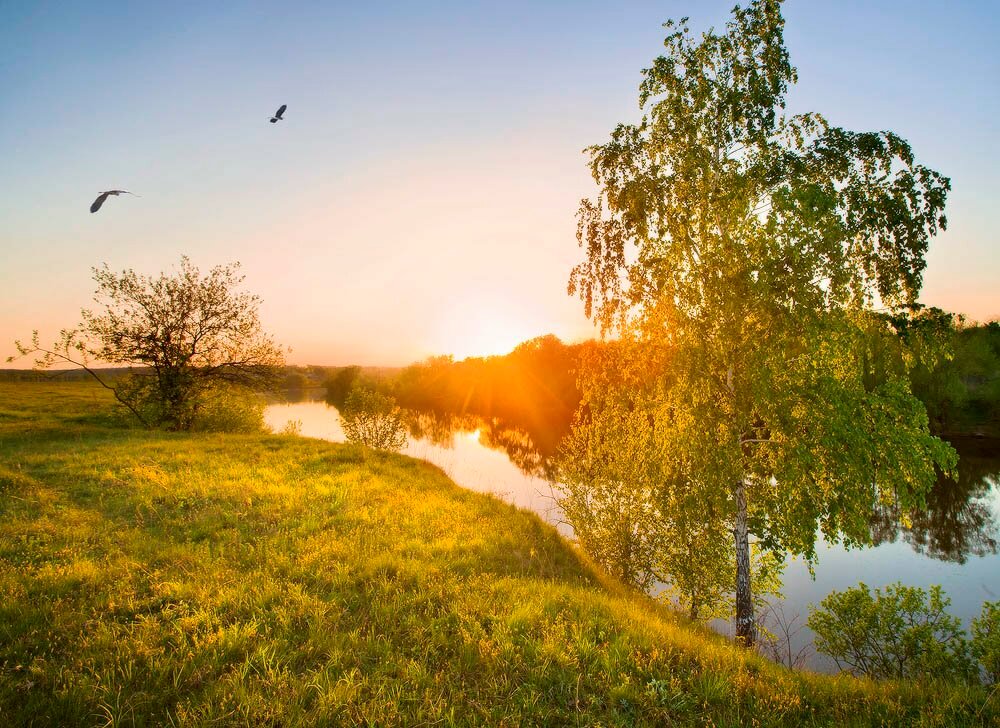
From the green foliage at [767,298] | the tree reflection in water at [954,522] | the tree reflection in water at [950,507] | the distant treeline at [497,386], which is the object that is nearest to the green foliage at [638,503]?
the green foliage at [767,298]

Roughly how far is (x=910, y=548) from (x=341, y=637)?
100 ft

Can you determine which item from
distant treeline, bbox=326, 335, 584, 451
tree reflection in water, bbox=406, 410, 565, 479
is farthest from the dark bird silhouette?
distant treeline, bbox=326, 335, 584, 451

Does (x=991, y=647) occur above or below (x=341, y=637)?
below

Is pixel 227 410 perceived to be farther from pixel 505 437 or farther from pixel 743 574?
pixel 505 437

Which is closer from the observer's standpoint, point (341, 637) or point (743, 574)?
point (341, 637)

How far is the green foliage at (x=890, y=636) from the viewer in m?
10.1

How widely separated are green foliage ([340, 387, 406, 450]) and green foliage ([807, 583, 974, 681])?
28.0m

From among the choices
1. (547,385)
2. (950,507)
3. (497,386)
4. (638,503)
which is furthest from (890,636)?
(497,386)

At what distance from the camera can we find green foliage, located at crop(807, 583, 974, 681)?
10125 mm

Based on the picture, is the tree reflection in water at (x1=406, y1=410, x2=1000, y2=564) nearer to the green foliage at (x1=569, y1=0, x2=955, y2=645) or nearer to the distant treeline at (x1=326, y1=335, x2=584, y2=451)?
the green foliage at (x1=569, y1=0, x2=955, y2=645)

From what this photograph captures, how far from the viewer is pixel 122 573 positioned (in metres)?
6.79

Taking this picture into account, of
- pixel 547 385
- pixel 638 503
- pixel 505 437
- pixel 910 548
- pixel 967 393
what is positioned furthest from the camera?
pixel 547 385

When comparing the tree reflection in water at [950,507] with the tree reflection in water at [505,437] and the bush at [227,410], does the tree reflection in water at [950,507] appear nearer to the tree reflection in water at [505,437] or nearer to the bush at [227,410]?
the tree reflection in water at [505,437]

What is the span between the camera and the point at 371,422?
3484 cm
